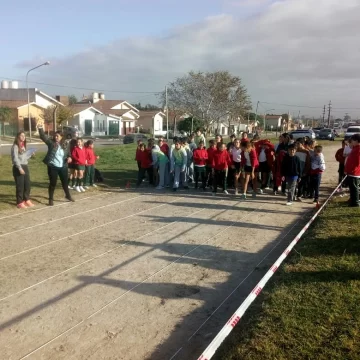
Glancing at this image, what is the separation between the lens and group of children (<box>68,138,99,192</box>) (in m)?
12.4

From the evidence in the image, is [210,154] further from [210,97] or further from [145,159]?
[210,97]

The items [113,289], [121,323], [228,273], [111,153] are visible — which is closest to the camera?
[121,323]

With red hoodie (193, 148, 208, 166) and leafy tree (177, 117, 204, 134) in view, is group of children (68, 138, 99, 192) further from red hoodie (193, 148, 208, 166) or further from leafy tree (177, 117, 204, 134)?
leafy tree (177, 117, 204, 134)

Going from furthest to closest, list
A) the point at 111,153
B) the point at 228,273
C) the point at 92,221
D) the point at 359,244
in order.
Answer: the point at 111,153, the point at 92,221, the point at 359,244, the point at 228,273

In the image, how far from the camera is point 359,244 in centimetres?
669

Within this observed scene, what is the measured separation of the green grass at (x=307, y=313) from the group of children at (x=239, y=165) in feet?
15.7

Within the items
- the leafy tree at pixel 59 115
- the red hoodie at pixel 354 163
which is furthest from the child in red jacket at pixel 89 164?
the leafy tree at pixel 59 115

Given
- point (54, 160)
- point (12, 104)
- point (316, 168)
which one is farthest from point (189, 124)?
point (54, 160)

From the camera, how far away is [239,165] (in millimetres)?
12391

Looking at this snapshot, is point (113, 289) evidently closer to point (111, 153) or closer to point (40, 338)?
point (40, 338)

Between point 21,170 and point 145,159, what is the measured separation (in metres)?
4.57

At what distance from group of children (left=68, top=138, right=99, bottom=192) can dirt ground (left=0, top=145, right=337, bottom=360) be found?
2447 mm

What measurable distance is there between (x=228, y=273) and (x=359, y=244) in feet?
7.84

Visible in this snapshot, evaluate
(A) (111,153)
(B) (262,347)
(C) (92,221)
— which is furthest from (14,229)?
(A) (111,153)
